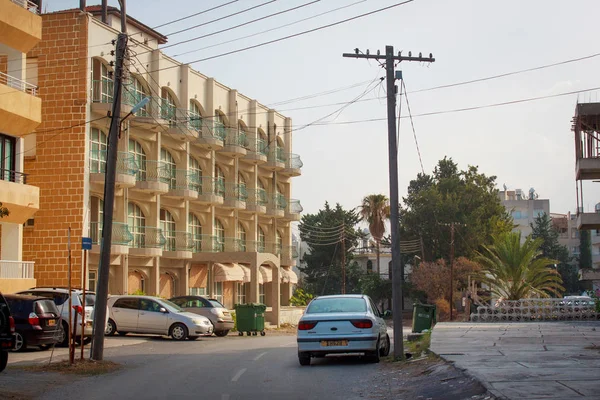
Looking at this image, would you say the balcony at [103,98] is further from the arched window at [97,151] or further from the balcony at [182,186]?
the balcony at [182,186]

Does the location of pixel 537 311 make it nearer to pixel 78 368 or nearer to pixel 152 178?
pixel 152 178

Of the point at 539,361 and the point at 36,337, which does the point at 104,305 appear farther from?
the point at 539,361

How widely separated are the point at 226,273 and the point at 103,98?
51.6 feet

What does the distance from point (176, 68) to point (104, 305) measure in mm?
32735

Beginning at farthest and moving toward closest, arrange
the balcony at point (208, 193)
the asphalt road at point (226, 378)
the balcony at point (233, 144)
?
the balcony at point (233, 144)
the balcony at point (208, 193)
the asphalt road at point (226, 378)

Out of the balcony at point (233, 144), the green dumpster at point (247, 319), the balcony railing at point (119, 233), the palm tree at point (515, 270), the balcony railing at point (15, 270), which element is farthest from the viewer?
the balcony at point (233, 144)

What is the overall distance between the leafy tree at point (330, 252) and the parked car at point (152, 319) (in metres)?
57.6

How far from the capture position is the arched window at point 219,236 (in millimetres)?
55812

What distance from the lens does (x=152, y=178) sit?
47.6 m

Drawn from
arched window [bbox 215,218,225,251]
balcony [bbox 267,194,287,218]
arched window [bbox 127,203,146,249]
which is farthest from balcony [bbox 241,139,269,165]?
arched window [bbox 127,203,146,249]

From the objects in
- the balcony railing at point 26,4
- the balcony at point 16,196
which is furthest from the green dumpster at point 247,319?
the balcony railing at point 26,4

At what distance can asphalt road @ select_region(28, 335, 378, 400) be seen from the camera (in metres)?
14.0

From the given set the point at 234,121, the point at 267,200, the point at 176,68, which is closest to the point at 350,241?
the point at 267,200

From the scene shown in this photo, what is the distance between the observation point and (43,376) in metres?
17.1
